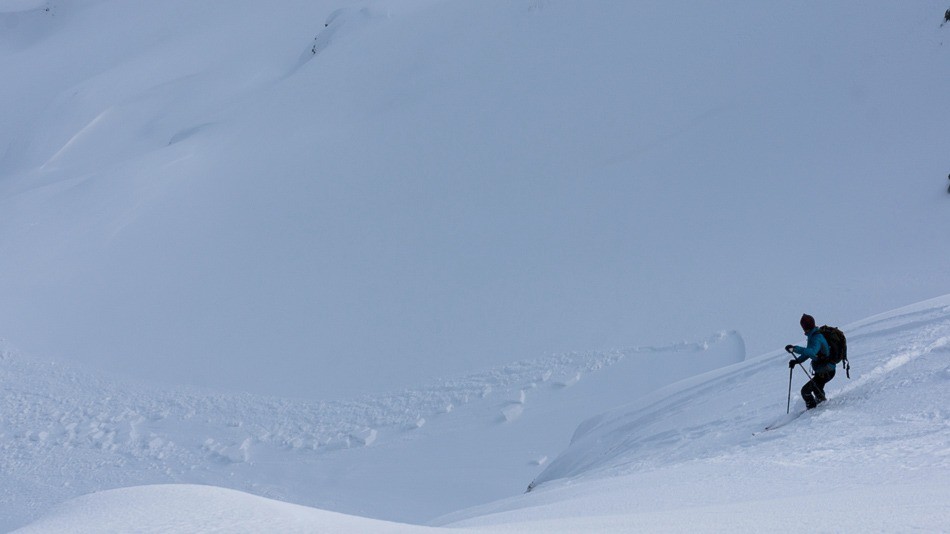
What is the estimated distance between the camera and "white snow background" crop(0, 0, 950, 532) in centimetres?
586

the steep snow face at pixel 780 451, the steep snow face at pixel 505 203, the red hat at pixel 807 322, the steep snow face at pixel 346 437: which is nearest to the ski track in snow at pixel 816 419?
the steep snow face at pixel 780 451

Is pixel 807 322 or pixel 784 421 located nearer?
pixel 807 322

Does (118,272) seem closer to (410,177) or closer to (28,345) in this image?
(28,345)

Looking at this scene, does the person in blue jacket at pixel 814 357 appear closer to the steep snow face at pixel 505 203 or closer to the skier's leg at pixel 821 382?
the skier's leg at pixel 821 382

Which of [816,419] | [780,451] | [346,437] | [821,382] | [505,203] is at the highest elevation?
[505,203]

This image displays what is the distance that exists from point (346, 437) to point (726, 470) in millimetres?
6891

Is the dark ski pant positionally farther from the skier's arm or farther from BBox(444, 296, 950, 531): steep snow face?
the skier's arm

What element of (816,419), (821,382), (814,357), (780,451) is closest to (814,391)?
(821,382)

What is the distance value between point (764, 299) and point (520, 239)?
4800mm

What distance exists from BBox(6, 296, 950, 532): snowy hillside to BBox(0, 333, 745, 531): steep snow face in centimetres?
12

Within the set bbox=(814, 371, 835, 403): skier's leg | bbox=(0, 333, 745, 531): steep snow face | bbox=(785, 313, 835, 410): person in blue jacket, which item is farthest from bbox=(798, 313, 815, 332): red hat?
bbox=(0, 333, 745, 531): steep snow face

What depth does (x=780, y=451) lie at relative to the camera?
18.0 ft

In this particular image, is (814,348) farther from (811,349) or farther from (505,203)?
(505,203)

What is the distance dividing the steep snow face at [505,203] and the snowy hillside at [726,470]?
10.5 ft
